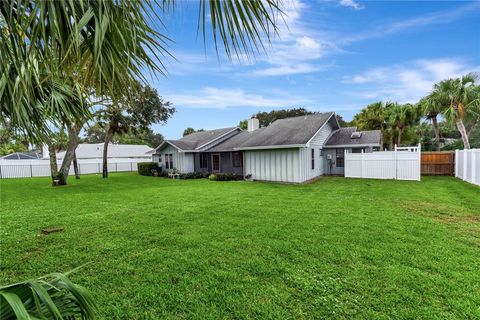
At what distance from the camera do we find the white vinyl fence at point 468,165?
10.1 m

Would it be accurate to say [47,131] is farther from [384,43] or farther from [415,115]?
[415,115]

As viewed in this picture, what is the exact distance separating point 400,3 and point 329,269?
816 cm

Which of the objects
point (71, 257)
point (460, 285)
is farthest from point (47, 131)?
point (460, 285)

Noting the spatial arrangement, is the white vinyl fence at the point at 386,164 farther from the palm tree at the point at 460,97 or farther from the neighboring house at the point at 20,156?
the neighboring house at the point at 20,156

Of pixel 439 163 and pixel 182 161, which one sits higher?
pixel 182 161

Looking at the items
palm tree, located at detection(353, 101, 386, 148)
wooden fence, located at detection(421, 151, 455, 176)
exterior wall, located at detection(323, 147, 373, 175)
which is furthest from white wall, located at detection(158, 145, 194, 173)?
palm tree, located at detection(353, 101, 386, 148)

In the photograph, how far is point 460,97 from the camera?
46.0 feet

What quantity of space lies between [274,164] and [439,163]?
10454mm

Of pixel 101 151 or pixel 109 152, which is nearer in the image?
Answer: pixel 101 151

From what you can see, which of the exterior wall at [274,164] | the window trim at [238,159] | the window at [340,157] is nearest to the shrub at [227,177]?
the exterior wall at [274,164]

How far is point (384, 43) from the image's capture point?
10.6 m

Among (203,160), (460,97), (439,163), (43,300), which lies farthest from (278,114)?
(43,300)

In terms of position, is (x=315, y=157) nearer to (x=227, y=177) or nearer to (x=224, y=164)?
(x=227, y=177)

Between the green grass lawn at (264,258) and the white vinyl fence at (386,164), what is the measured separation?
20.0ft
